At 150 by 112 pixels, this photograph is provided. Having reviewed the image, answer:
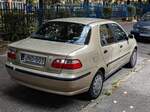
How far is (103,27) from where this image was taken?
6309mm

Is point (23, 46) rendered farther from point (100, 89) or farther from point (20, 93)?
point (100, 89)

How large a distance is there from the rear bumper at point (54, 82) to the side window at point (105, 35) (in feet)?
3.37

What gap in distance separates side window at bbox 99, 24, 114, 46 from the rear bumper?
103 cm

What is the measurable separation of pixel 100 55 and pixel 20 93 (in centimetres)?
175

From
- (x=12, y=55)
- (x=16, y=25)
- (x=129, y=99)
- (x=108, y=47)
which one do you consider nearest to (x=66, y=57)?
(x=12, y=55)

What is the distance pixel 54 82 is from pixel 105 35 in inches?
73.4

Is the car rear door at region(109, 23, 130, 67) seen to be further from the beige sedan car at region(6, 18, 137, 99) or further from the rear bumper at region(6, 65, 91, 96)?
the rear bumper at region(6, 65, 91, 96)

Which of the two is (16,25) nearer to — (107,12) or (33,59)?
(33,59)

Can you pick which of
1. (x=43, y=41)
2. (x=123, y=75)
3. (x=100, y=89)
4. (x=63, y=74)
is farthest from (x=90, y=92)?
(x=123, y=75)

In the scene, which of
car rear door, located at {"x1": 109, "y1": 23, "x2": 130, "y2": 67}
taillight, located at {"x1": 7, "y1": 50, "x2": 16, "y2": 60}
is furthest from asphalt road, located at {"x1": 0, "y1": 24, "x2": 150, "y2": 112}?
car rear door, located at {"x1": 109, "y1": 23, "x2": 130, "y2": 67}

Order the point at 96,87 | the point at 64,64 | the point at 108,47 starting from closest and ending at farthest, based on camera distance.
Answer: the point at 64,64
the point at 96,87
the point at 108,47

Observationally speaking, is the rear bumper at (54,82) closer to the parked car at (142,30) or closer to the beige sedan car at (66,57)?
the beige sedan car at (66,57)

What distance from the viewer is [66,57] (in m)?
4.90

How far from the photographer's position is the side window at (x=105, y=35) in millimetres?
6043
